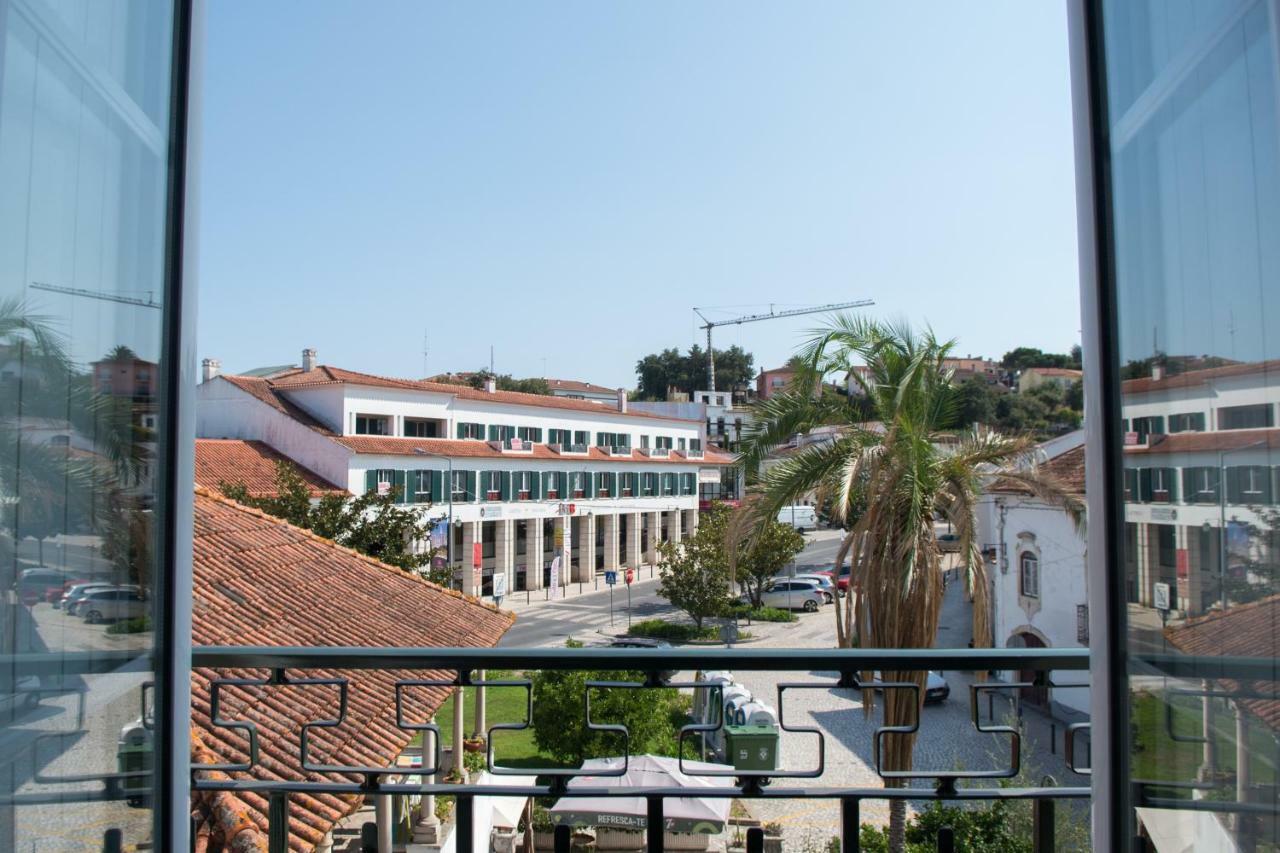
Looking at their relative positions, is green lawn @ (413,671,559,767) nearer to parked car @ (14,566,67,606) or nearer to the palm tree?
the palm tree

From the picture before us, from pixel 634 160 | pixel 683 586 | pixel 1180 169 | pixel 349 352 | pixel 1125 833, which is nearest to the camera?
pixel 1180 169

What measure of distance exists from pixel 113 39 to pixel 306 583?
7.47m

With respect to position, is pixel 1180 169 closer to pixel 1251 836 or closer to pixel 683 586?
pixel 1251 836

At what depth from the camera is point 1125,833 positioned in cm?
112

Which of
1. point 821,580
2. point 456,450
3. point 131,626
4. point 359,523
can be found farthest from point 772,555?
point 131,626

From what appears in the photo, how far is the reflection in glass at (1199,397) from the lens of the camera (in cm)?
89

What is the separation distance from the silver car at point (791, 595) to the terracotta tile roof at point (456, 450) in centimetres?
390

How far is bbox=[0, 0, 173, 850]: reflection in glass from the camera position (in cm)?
94

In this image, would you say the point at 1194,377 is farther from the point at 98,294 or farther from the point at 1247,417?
the point at 98,294

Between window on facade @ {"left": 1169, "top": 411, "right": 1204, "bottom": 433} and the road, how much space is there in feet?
60.1

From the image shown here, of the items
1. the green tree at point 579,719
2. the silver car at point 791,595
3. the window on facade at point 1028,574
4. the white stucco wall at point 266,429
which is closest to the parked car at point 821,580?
the silver car at point 791,595

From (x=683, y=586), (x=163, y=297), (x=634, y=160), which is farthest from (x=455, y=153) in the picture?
(x=683, y=586)

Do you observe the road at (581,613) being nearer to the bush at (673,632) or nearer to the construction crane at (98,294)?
the bush at (673,632)

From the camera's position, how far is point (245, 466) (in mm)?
20172
